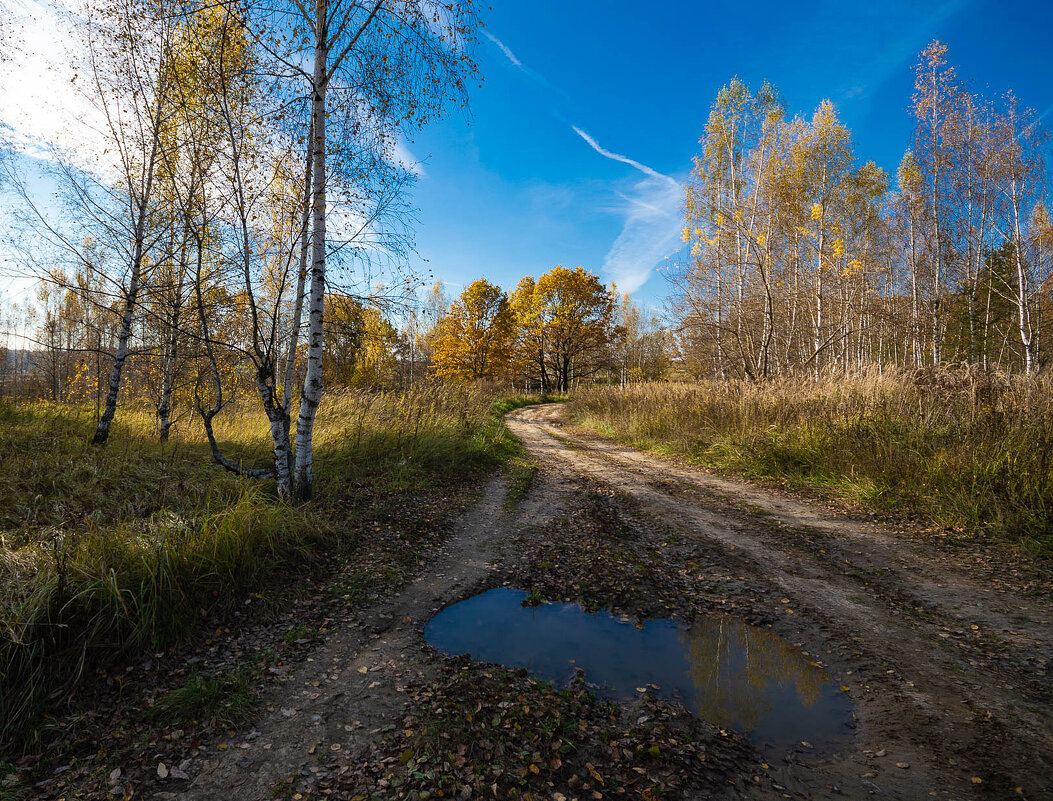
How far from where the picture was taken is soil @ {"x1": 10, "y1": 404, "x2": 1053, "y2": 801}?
6.81 feet

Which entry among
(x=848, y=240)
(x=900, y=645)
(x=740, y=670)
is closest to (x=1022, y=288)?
(x=848, y=240)

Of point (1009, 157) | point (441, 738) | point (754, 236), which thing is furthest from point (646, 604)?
point (1009, 157)

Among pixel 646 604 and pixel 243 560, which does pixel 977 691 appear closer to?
pixel 646 604

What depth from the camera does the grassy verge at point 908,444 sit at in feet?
17.2

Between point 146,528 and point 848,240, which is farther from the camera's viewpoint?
point 848,240

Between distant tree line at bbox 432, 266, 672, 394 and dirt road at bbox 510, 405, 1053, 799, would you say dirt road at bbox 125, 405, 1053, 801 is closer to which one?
dirt road at bbox 510, 405, 1053, 799

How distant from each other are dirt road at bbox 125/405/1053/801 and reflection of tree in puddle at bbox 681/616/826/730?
0.16 meters

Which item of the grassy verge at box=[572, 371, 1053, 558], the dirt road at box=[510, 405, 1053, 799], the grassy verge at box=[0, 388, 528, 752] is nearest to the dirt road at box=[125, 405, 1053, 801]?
the dirt road at box=[510, 405, 1053, 799]

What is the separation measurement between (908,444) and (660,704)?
6.77m

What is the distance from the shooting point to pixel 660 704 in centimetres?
263

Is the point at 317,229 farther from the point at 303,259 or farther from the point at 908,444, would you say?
the point at 908,444

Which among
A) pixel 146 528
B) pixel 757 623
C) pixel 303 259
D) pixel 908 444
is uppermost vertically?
pixel 303 259

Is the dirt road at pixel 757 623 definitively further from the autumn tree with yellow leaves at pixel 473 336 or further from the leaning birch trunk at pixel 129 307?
the autumn tree with yellow leaves at pixel 473 336

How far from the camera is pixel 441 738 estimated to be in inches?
93.0
